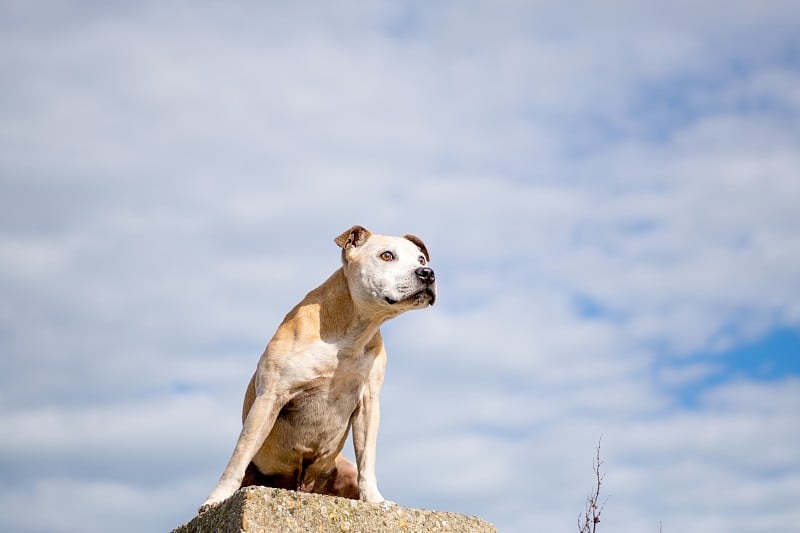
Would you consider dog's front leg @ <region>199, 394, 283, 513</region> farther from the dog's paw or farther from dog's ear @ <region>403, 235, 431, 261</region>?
dog's ear @ <region>403, 235, 431, 261</region>

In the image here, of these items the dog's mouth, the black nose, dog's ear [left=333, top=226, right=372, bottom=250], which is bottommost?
the dog's mouth

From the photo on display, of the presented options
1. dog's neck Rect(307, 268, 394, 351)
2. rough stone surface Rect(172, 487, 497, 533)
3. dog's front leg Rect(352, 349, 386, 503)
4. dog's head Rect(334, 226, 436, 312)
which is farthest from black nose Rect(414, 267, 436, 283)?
rough stone surface Rect(172, 487, 497, 533)

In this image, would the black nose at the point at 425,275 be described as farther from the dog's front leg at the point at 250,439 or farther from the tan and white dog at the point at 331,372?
the dog's front leg at the point at 250,439

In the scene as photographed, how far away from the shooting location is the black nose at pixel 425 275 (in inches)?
307

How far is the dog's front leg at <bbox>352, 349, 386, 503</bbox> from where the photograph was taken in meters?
7.75

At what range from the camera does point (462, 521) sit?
24.7ft

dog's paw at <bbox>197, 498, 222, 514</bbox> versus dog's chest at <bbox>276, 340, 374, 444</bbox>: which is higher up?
dog's chest at <bbox>276, 340, 374, 444</bbox>

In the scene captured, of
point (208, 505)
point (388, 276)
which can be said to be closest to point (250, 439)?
point (208, 505)

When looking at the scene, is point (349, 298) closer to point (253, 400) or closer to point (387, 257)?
point (387, 257)

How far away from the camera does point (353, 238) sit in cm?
818

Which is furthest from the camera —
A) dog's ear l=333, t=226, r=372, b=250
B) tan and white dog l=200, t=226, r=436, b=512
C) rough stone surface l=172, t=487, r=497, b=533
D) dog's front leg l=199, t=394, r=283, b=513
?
dog's ear l=333, t=226, r=372, b=250

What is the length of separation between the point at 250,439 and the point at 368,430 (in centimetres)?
108

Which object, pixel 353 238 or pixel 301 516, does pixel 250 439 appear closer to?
pixel 301 516

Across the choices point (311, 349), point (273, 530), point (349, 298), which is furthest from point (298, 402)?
point (273, 530)
